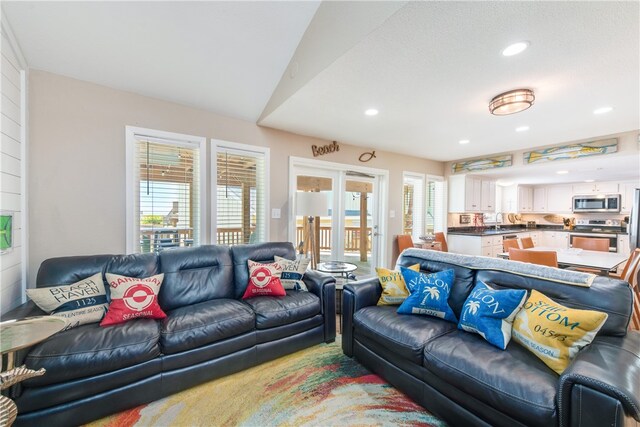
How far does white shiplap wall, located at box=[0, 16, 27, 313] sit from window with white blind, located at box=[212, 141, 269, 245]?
5.03 ft

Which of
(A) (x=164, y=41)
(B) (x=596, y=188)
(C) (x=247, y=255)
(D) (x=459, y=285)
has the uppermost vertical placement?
(A) (x=164, y=41)

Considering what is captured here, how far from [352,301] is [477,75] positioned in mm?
2136

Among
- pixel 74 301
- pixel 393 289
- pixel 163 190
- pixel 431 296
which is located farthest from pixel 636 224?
pixel 74 301

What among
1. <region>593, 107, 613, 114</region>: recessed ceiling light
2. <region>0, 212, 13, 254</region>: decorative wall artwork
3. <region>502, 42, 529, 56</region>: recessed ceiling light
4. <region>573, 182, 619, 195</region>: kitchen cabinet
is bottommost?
<region>0, 212, 13, 254</region>: decorative wall artwork

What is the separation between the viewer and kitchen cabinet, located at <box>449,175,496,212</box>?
552cm

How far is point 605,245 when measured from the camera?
4.24 meters

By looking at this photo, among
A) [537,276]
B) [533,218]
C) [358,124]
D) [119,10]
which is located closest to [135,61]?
[119,10]

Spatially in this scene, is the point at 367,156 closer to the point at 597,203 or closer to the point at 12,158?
the point at 12,158

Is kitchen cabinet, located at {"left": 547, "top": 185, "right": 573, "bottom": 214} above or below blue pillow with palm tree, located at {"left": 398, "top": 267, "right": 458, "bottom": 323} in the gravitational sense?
above

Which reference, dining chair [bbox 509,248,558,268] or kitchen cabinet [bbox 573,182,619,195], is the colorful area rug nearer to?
dining chair [bbox 509,248,558,268]

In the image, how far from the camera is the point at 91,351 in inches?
60.9

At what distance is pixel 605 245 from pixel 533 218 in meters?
3.72

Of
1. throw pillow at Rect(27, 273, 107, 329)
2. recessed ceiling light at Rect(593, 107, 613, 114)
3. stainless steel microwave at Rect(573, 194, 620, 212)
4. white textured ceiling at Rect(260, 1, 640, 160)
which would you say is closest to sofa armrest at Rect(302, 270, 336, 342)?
throw pillow at Rect(27, 273, 107, 329)

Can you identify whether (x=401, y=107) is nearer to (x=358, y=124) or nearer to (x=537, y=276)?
(x=358, y=124)
